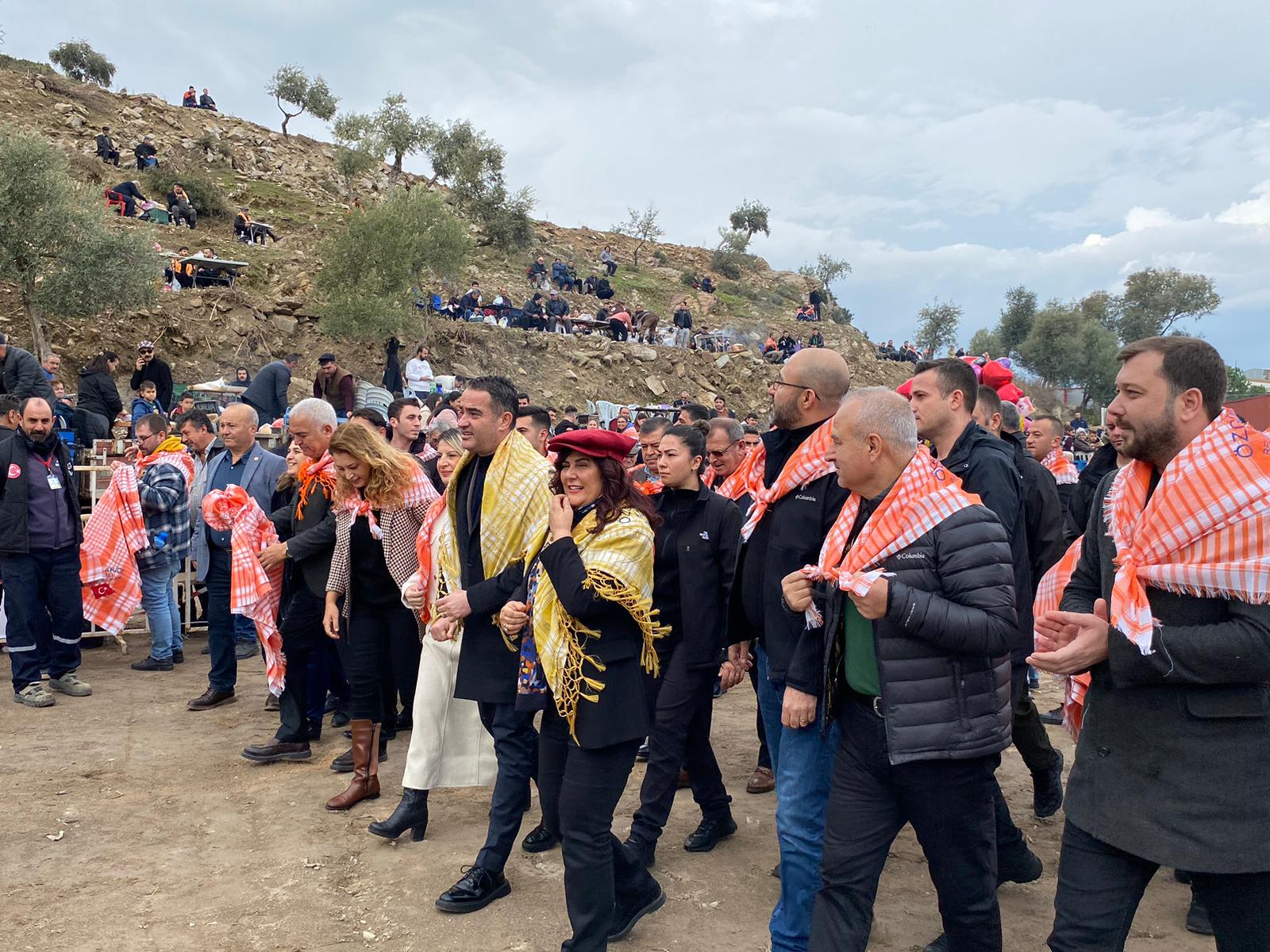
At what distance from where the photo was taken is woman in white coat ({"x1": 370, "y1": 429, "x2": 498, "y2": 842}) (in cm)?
420

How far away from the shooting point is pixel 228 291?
24594 mm

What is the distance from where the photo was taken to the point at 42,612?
6.48 m

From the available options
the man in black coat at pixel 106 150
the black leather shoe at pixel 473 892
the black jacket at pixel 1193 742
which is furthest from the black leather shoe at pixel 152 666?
the man in black coat at pixel 106 150

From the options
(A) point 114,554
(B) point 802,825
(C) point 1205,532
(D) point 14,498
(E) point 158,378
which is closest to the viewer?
(C) point 1205,532

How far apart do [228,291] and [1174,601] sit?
85.8 ft

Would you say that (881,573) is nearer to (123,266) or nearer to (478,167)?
(123,266)

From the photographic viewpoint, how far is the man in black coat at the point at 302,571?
4.96 m

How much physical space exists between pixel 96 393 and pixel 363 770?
33.6 ft

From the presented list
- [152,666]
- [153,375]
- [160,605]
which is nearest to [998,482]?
[160,605]

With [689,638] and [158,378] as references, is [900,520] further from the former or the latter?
[158,378]

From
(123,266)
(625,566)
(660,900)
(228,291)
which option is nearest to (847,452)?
(625,566)

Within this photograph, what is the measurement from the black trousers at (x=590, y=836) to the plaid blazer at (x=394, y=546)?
1.68 meters

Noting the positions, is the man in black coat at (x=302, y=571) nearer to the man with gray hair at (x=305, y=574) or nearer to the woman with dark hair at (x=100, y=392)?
the man with gray hair at (x=305, y=574)

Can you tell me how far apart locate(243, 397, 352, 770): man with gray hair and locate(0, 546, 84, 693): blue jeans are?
207 cm
